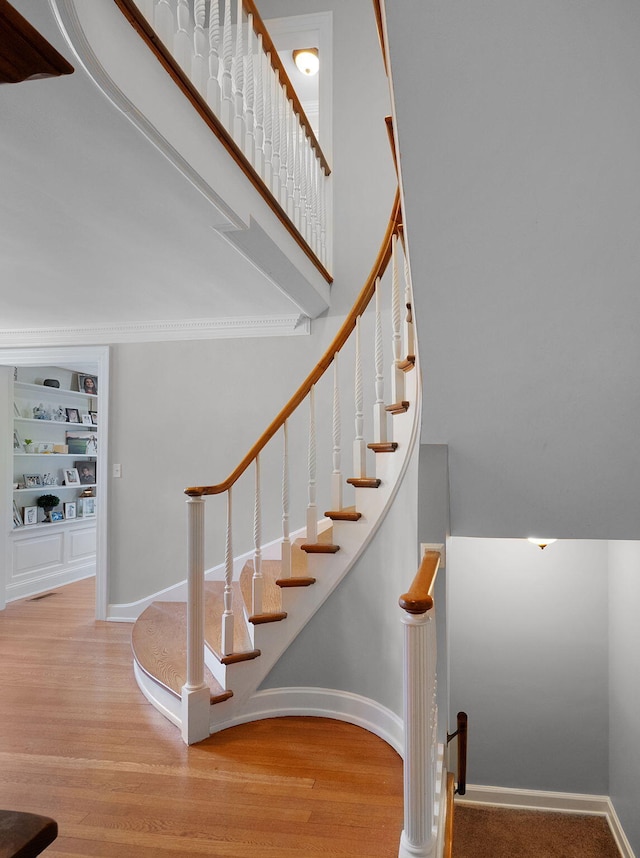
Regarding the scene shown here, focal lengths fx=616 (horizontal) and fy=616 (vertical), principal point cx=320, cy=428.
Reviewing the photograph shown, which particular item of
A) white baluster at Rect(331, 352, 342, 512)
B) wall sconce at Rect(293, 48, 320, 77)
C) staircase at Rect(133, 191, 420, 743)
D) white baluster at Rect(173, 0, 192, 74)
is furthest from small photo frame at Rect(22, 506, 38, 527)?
white baluster at Rect(173, 0, 192, 74)

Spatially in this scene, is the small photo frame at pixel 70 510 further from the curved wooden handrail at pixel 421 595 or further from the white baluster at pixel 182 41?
the curved wooden handrail at pixel 421 595

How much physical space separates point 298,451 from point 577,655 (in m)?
2.30

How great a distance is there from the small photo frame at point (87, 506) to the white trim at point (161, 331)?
2361 mm

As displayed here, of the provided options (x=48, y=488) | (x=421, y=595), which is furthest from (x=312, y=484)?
(x=48, y=488)

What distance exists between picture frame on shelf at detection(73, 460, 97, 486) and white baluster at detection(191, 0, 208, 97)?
5.40m

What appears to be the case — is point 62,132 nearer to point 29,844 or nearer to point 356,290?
point 29,844

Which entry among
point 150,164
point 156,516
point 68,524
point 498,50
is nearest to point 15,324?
point 156,516

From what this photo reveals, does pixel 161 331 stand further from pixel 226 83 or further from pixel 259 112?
pixel 226 83

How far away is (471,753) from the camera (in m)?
4.03

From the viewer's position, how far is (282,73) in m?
3.53

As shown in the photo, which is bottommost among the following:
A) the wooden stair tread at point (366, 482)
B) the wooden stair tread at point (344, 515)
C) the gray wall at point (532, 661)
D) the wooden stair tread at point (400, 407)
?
the gray wall at point (532, 661)

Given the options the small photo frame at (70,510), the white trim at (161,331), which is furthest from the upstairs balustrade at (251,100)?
the small photo frame at (70,510)

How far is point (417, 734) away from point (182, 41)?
8.07 ft

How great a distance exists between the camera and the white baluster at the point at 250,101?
295cm
